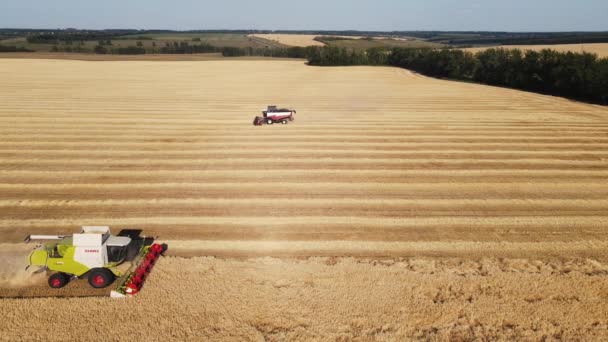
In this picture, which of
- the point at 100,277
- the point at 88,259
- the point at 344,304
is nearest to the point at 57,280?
the point at 88,259

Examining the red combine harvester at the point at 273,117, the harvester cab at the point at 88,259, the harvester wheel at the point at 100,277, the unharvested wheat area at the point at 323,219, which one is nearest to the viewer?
the unharvested wheat area at the point at 323,219

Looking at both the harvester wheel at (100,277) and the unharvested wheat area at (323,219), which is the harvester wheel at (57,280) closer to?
the unharvested wheat area at (323,219)

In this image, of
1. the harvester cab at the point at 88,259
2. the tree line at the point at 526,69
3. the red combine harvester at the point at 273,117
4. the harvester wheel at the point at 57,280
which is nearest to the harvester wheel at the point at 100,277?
the harvester cab at the point at 88,259

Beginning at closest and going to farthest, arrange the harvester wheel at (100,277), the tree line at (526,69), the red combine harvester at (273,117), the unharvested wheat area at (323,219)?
the unharvested wheat area at (323,219), the harvester wheel at (100,277), the red combine harvester at (273,117), the tree line at (526,69)

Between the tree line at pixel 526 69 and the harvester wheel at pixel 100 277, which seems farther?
the tree line at pixel 526 69

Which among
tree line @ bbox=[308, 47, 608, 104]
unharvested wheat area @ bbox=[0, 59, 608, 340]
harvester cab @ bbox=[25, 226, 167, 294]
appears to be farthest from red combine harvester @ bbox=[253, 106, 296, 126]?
tree line @ bbox=[308, 47, 608, 104]

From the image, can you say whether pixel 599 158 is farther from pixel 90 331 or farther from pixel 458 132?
pixel 90 331
